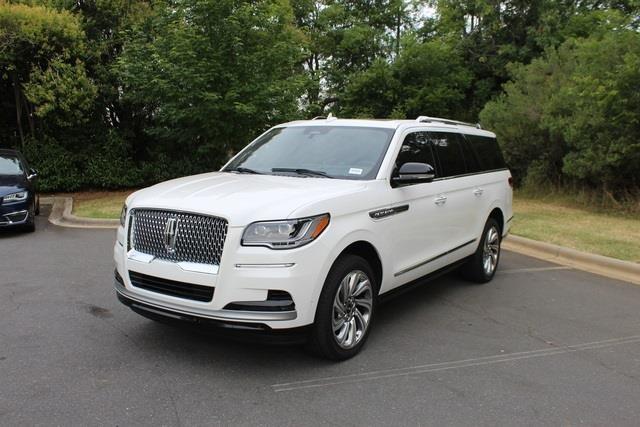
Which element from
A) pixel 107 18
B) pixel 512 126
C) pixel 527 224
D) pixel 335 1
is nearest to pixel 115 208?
pixel 107 18

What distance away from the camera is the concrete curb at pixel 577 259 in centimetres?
741

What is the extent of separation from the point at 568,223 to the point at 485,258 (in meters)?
5.05

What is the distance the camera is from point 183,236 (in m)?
3.94

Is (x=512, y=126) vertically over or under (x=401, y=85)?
under

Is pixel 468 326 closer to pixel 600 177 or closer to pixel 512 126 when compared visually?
pixel 600 177

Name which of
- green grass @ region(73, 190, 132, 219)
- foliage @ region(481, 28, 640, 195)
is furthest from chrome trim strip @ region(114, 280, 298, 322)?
foliage @ region(481, 28, 640, 195)

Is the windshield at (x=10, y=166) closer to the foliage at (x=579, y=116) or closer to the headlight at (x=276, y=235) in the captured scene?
the headlight at (x=276, y=235)

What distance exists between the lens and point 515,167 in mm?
16672

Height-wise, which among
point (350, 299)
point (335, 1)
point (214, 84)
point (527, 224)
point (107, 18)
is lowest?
point (527, 224)

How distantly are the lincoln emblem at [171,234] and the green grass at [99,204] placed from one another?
7.67 m

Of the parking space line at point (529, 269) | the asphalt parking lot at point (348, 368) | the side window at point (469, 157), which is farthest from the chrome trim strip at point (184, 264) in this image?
the parking space line at point (529, 269)

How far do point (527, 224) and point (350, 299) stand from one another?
7.34m

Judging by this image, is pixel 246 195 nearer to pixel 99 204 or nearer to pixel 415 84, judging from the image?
A: pixel 99 204

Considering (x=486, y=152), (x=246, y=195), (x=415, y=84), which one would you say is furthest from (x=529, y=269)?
(x=415, y=84)
